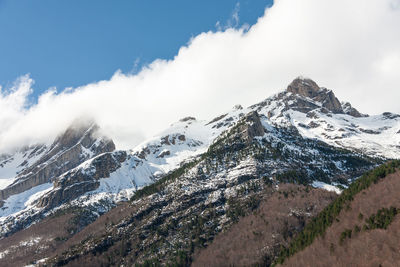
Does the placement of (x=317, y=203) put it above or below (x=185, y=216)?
below

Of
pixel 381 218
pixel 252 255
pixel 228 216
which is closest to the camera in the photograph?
pixel 381 218

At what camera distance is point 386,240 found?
10944cm

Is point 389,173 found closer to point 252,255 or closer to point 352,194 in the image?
point 352,194

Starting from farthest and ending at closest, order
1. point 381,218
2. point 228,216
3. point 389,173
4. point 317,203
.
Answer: point 228,216 < point 317,203 < point 389,173 < point 381,218

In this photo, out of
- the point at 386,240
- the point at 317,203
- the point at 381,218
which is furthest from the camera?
the point at 317,203

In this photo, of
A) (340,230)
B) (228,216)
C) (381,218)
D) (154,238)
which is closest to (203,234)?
(228,216)

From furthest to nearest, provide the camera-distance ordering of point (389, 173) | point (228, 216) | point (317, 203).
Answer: point (228, 216)
point (317, 203)
point (389, 173)

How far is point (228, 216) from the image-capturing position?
7303 inches

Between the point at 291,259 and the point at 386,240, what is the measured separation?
108 feet

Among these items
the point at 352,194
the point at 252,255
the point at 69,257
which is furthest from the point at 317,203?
the point at 69,257

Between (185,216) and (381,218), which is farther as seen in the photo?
(185,216)

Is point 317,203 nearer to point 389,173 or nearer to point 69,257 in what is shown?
point 389,173

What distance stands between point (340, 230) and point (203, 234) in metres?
72.9

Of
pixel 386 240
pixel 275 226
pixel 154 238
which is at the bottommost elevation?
pixel 386 240
